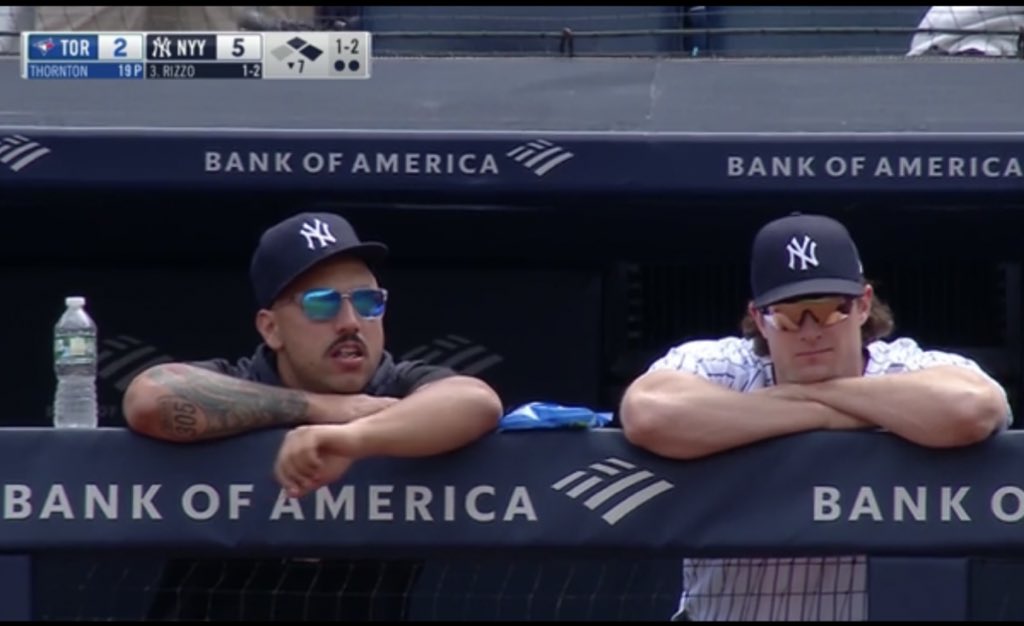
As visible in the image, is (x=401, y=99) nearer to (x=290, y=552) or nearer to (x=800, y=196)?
(x=800, y=196)

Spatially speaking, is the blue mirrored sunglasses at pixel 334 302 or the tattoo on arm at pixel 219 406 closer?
the tattoo on arm at pixel 219 406

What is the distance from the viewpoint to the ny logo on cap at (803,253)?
12.2 feet

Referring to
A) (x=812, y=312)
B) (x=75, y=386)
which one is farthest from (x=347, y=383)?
(x=812, y=312)

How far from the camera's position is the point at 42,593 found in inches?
138

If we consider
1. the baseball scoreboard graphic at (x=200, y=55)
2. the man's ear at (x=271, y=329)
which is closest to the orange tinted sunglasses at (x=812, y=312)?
→ the man's ear at (x=271, y=329)

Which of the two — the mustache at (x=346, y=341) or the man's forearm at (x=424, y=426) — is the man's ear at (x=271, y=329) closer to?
the mustache at (x=346, y=341)

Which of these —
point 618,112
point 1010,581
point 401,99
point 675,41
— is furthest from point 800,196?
point 1010,581

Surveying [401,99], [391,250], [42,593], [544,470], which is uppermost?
[401,99]

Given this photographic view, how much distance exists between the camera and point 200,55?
5.40 meters

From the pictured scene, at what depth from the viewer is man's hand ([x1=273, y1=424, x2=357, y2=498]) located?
11.0 feet

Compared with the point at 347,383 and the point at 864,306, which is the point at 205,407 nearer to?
the point at 347,383

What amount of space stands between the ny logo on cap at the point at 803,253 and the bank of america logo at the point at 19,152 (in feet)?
8.85

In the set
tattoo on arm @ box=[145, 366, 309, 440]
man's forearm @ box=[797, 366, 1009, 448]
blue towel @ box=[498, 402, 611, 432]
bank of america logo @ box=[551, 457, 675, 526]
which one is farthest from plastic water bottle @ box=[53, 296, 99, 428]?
man's forearm @ box=[797, 366, 1009, 448]

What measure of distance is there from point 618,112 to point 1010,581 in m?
2.72
